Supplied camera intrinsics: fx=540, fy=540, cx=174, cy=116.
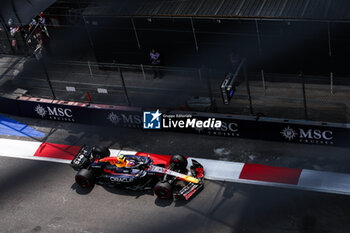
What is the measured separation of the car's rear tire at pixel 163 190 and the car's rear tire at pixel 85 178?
2194mm

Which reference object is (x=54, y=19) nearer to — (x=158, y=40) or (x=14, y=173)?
(x=158, y=40)

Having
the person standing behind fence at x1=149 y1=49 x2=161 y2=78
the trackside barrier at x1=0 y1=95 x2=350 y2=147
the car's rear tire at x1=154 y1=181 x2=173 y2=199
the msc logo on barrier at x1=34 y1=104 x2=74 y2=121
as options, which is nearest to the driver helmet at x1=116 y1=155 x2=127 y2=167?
the car's rear tire at x1=154 y1=181 x2=173 y2=199

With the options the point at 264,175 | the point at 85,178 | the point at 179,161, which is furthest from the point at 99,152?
the point at 264,175

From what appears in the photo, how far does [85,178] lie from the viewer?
1669cm

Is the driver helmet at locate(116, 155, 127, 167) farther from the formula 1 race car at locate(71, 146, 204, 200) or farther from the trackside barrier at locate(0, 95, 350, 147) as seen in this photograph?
the trackside barrier at locate(0, 95, 350, 147)

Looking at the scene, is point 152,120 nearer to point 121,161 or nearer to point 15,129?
point 121,161

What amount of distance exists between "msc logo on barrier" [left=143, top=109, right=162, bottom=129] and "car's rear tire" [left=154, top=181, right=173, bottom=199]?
146 inches

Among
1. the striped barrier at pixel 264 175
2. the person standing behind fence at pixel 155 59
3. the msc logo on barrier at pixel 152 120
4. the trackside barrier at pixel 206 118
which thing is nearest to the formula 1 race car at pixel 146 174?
the striped barrier at pixel 264 175

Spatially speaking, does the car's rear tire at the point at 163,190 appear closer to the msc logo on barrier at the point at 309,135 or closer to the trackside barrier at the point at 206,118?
the trackside barrier at the point at 206,118

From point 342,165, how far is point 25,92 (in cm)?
1290

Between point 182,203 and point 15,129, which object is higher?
point 15,129

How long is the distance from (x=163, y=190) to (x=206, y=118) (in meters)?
3.65

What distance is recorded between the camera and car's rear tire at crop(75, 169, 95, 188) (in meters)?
16.7

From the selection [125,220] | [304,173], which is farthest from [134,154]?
[304,173]
